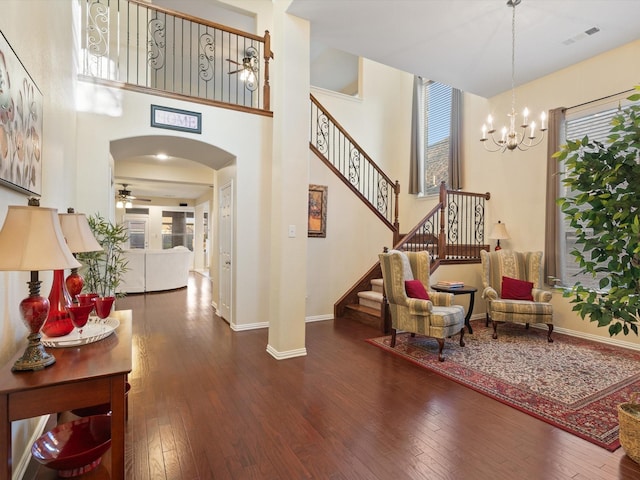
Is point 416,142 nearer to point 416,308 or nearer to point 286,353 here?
point 416,308

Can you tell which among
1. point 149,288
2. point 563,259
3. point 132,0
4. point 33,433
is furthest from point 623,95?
point 149,288

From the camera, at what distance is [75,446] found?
1.80 meters

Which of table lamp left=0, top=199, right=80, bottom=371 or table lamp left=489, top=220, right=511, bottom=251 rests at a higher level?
table lamp left=489, top=220, right=511, bottom=251

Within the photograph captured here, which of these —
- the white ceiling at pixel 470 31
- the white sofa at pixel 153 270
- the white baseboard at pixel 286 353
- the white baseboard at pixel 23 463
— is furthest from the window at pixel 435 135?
the white baseboard at pixel 23 463

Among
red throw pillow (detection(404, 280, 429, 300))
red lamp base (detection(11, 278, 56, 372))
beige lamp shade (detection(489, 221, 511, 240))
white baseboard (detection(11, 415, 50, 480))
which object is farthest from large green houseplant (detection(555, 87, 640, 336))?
beige lamp shade (detection(489, 221, 511, 240))

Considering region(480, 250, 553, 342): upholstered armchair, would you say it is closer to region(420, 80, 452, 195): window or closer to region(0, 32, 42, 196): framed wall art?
region(420, 80, 452, 195): window

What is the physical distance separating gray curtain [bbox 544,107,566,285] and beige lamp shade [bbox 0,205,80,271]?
18.4ft

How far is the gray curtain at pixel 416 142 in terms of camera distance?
287 inches

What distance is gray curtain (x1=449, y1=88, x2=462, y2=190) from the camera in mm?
6273

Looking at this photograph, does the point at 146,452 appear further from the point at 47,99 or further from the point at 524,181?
the point at 524,181

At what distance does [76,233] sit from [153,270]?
6.16 meters

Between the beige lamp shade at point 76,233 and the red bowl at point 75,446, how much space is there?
1009 mm

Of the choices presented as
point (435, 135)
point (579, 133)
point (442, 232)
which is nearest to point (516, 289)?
point (442, 232)

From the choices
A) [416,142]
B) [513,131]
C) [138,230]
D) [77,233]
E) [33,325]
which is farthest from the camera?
[138,230]
